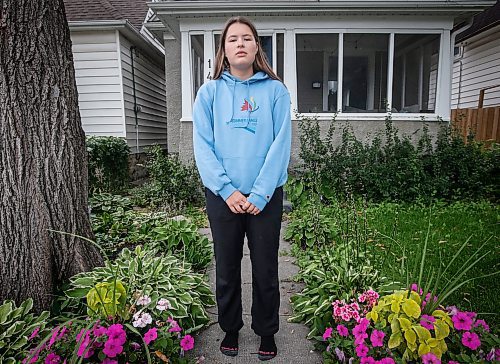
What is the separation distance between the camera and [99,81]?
29.3 feet

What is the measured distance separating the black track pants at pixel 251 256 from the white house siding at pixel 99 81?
7.76 m

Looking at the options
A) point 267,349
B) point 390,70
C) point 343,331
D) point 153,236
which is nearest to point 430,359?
point 343,331

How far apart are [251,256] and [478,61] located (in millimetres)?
12742

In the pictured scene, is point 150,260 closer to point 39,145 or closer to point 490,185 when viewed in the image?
point 39,145

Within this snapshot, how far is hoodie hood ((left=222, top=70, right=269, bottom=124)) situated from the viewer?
199cm

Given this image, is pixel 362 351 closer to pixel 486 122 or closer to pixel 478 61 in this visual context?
pixel 486 122

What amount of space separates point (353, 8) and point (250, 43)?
234 inches

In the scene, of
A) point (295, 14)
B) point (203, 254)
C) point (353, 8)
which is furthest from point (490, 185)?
point (203, 254)

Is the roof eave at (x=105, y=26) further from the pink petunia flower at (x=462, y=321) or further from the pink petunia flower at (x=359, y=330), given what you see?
the pink petunia flower at (x=462, y=321)

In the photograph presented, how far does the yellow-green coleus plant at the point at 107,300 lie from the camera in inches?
75.8

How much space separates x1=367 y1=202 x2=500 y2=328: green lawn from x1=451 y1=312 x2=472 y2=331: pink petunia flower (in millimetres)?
418

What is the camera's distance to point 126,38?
9.22 metres

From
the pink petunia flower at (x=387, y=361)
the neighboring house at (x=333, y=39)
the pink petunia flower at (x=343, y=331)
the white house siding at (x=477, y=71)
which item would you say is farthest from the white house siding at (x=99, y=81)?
the white house siding at (x=477, y=71)

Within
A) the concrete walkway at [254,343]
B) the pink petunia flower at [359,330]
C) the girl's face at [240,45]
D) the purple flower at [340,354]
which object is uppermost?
the girl's face at [240,45]
